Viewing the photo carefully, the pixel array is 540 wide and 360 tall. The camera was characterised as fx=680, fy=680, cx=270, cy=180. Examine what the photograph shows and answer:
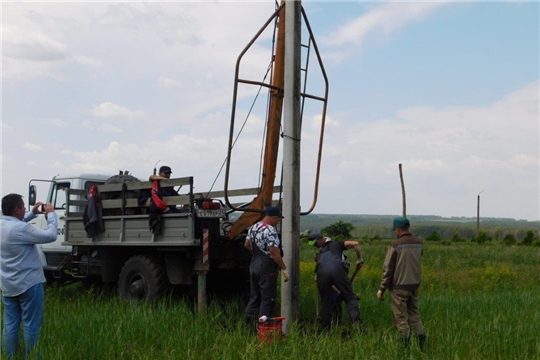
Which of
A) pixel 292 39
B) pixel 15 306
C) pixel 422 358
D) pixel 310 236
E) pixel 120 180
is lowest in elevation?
pixel 422 358

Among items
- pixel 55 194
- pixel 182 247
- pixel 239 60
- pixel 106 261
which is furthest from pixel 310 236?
pixel 55 194

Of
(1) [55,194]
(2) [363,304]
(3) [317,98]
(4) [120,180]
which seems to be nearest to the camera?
(3) [317,98]

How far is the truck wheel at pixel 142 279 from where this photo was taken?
10758 mm

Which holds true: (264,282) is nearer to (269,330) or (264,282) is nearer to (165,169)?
(269,330)

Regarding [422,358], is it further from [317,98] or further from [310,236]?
[317,98]

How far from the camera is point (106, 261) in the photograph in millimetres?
11805

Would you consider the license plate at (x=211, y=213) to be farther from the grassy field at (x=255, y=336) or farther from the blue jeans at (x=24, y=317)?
the blue jeans at (x=24, y=317)

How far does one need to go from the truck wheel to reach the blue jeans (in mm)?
3538

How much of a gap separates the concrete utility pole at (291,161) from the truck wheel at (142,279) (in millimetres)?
2385

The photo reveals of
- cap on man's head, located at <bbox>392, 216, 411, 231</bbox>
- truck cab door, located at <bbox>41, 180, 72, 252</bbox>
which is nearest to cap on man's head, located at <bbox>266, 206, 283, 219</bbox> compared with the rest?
cap on man's head, located at <bbox>392, 216, 411, 231</bbox>

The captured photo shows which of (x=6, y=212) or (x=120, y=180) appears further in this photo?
(x=120, y=180)

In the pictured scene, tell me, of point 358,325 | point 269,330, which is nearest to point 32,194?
point 269,330

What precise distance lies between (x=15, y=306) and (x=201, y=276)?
3.50 m

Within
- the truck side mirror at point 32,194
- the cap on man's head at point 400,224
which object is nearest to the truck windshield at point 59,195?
the truck side mirror at point 32,194
